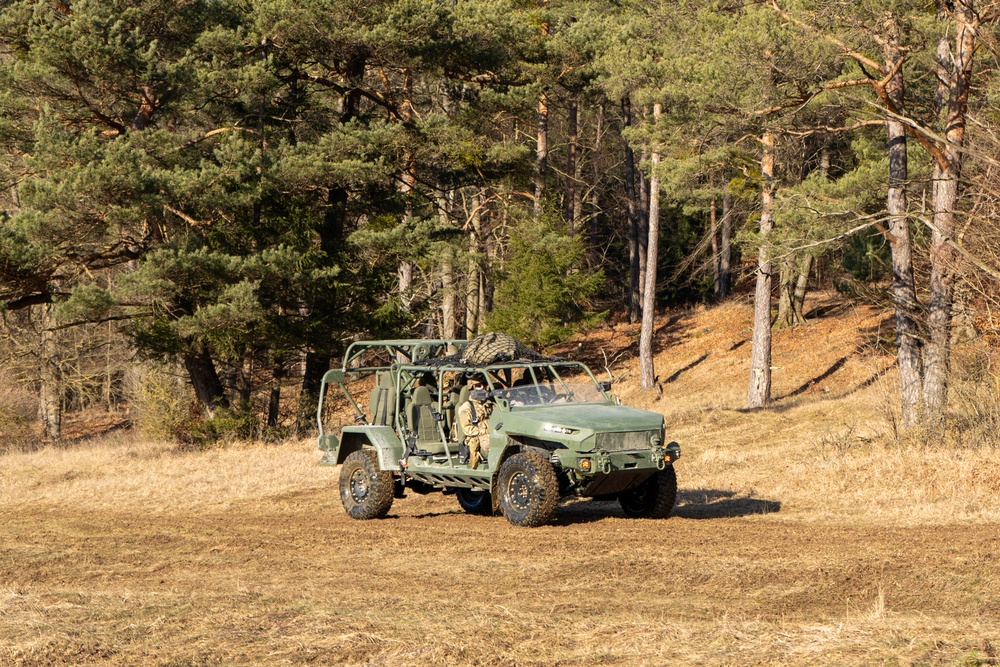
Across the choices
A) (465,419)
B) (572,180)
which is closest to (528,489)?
(465,419)

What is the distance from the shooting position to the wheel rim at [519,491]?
1230cm

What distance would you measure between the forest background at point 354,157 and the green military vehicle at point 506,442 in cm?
657

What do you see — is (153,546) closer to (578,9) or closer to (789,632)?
(789,632)

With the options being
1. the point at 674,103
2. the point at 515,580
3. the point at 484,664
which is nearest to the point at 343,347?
the point at 674,103

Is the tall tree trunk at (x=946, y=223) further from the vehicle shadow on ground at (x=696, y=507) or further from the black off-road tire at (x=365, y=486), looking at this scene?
the black off-road tire at (x=365, y=486)

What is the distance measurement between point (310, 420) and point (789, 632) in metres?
22.8

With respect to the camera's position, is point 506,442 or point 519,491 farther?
point 506,442

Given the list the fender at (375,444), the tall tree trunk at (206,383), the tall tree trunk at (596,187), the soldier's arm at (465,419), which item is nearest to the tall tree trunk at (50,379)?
the tall tree trunk at (206,383)

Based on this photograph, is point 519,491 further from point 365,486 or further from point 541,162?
point 541,162

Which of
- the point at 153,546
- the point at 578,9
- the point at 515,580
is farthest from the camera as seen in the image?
the point at 578,9

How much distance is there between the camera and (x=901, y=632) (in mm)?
6820

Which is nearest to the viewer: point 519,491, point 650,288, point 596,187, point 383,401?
point 519,491

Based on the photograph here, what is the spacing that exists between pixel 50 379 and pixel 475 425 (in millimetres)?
23008

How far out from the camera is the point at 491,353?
13445 millimetres
